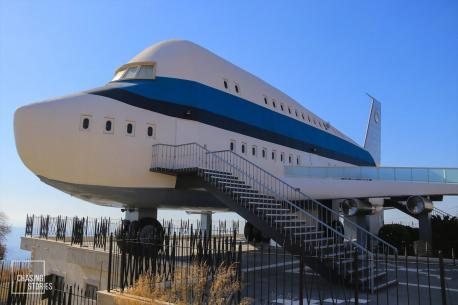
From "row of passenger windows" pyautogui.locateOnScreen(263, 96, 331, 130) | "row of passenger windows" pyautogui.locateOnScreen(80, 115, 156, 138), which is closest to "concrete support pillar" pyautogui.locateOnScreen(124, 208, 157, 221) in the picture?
"row of passenger windows" pyautogui.locateOnScreen(80, 115, 156, 138)

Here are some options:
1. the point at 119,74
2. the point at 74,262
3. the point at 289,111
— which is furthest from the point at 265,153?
the point at 74,262

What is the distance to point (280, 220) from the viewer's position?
12250 mm

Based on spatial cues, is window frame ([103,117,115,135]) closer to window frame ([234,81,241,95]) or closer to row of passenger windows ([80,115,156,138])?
row of passenger windows ([80,115,156,138])

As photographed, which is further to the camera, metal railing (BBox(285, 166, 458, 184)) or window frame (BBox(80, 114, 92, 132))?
metal railing (BBox(285, 166, 458, 184))

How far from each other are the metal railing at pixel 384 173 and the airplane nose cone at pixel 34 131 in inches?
440

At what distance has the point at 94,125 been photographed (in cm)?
1288

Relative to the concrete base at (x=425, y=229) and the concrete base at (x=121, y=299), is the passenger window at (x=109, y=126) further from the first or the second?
the concrete base at (x=425, y=229)

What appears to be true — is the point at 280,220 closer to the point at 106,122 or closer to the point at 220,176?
the point at 220,176

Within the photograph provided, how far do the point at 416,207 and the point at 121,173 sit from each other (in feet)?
45.3

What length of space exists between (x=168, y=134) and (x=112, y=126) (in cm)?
207

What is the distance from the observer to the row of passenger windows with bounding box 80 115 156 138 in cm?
1277

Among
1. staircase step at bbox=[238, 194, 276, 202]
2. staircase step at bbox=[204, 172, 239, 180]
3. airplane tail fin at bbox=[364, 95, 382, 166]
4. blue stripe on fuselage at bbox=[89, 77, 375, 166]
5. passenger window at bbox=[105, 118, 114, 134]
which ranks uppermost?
airplane tail fin at bbox=[364, 95, 382, 166]

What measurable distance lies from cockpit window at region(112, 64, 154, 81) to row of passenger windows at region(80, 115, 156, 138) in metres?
2.26

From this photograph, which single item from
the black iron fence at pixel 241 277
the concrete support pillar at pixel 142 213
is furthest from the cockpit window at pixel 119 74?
the black iron fence at pixel 241 277
